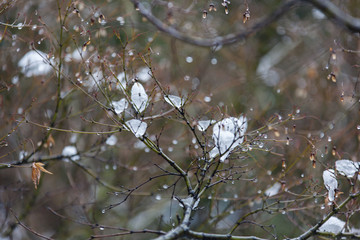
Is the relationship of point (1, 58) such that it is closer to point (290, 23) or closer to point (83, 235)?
point (83, 235)

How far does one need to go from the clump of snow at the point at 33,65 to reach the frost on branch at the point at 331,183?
3.33 m

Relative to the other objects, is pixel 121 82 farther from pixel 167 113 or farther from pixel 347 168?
pixel 347 168

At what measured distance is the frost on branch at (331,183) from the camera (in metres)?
2.86

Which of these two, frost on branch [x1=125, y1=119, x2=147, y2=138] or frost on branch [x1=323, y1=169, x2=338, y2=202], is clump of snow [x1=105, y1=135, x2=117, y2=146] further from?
frost on branch [x1=323, y1=169, x2=338, y2=202]

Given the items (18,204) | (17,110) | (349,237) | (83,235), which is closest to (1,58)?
(17,110)

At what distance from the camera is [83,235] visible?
20.9ft

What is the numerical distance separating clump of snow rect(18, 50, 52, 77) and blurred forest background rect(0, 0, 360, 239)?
22mm

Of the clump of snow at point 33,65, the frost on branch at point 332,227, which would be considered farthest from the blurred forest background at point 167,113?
the frost on branch at point 332,227

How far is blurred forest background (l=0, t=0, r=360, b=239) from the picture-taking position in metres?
3.44

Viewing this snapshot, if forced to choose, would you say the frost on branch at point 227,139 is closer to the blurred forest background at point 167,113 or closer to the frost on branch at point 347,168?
the blurred forest background at point 167,113

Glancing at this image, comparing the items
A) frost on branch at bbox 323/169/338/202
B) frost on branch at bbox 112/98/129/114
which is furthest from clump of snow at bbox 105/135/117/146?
frost on branch at bbox 323/169/338/202

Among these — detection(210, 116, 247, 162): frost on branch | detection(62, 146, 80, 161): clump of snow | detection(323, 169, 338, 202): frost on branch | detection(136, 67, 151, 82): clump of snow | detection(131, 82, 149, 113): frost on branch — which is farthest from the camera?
detection(136, 67, 151, 82): clump of snow

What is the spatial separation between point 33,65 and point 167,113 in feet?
7.01

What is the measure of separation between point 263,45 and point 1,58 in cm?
543
